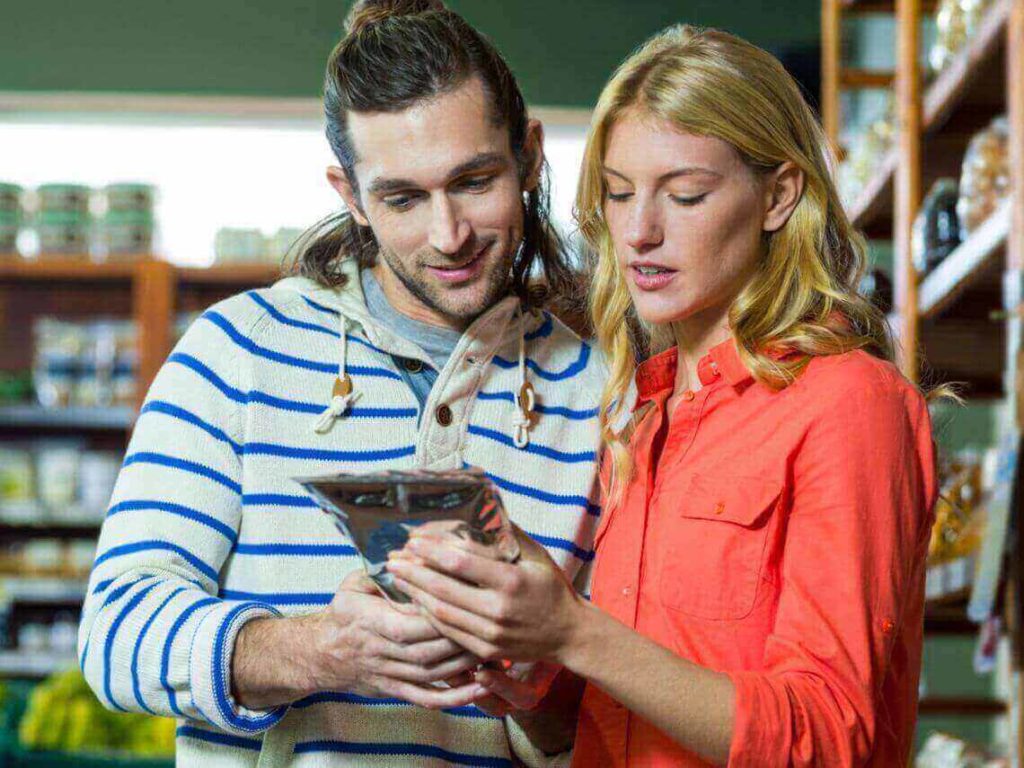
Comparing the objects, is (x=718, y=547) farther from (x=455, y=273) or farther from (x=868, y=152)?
(x=868, y=152)

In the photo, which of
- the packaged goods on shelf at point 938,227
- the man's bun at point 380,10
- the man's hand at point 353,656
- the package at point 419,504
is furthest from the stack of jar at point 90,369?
the package at point 419,504

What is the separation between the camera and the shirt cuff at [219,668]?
4.98 ft

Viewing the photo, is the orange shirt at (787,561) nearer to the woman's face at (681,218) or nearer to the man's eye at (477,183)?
the woman's face at (681,218)

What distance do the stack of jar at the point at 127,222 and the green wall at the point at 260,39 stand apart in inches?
46.3

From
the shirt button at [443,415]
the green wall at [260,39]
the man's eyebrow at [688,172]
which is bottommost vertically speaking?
the shirt button at [443,415]

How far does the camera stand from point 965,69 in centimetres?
277

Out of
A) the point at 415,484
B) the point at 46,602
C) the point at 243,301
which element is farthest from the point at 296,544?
the point at 46,602

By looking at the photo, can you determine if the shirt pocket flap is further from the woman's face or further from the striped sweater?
the striped sweater

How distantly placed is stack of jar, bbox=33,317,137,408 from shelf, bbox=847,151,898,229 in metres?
2.64

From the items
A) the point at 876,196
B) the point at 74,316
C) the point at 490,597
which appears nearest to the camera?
the point at 490,597

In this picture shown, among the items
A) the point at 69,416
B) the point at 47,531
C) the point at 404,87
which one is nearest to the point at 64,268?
the point at 69,416

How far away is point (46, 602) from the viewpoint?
16.8 feet

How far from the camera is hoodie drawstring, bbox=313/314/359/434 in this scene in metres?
1.75

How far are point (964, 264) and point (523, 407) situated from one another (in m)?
1.24
